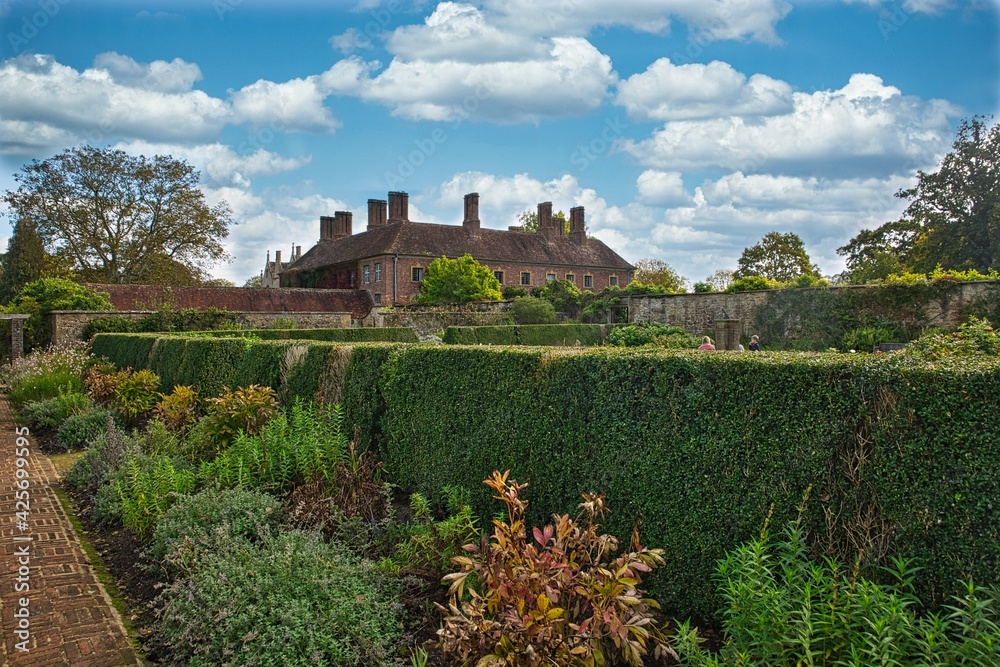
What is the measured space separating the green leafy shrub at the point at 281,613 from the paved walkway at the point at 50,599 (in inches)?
15.6

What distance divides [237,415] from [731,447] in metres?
6.09

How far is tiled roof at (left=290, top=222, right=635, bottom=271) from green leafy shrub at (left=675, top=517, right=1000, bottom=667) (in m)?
41.5

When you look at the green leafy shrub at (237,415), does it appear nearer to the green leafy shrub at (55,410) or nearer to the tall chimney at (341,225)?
the green leafy shrub at (55,410)

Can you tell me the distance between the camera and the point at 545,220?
52562 millimetres

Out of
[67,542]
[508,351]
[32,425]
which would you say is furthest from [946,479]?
[32,425]

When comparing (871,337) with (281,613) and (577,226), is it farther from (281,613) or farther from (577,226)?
(577,226)

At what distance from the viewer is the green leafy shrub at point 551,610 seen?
307 centimetres

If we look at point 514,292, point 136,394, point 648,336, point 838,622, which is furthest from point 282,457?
point 514,292

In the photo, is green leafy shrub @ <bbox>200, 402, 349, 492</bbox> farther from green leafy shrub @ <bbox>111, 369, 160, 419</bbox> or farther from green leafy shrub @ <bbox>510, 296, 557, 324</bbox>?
green leafy shrub @ <bbox>510, 296, 557, 324</bbox>

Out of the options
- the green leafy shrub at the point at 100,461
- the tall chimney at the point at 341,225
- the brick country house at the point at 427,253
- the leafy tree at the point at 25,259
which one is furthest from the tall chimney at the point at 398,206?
the green leafy shrub at the point at 100,461

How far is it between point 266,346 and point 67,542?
13.5ft

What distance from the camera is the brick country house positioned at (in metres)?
44.2

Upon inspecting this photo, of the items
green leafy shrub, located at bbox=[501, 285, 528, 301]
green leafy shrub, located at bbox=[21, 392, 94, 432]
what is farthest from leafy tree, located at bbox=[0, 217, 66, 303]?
green leafy shrub, located at bbox=[21, 392, 94, 432]

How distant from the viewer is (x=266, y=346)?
9.60 metres
